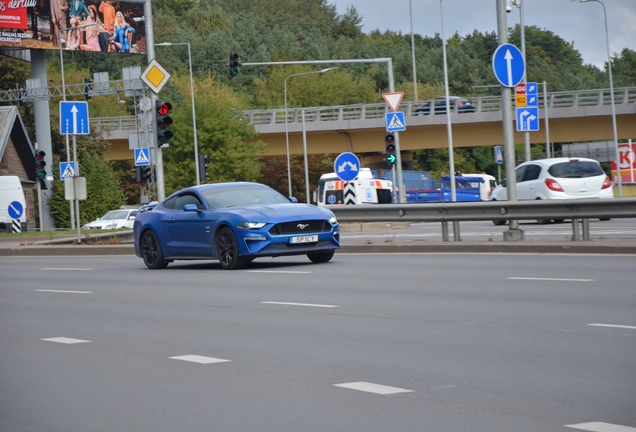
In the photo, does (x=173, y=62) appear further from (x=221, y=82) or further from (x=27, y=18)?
(x=27, y=18)

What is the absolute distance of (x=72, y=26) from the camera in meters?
58.9

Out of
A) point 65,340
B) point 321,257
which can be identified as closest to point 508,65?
point 321,257

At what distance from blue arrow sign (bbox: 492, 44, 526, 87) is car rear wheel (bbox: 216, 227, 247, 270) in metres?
6.14

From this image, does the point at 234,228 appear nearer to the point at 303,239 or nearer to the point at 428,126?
the point at 303,239

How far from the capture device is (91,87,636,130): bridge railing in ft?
198

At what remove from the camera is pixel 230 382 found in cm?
766

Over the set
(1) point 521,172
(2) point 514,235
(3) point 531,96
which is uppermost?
(3) point 531,96

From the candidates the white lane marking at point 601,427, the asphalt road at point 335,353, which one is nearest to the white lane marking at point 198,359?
the asphalt road at point 335,353

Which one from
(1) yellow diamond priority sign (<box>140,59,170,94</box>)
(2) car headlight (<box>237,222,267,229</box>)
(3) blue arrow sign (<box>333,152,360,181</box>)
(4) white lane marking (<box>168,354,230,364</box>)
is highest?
(1) yellow diamond priority sign (<box>140,59,170,94</box>)

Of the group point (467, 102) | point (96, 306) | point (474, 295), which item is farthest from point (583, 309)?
point (467, 102)

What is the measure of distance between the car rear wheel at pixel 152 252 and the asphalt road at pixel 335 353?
3900 mm

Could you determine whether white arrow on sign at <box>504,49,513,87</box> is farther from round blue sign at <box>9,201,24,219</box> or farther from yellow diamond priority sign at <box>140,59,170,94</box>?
round blue sign at <box>9,201,24,219</box>

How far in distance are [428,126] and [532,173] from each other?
36.3 meters

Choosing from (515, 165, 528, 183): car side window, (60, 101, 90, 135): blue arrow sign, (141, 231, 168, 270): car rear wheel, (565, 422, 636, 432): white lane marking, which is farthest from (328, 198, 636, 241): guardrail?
(60, 101, 90, 135): blue arrow sign
